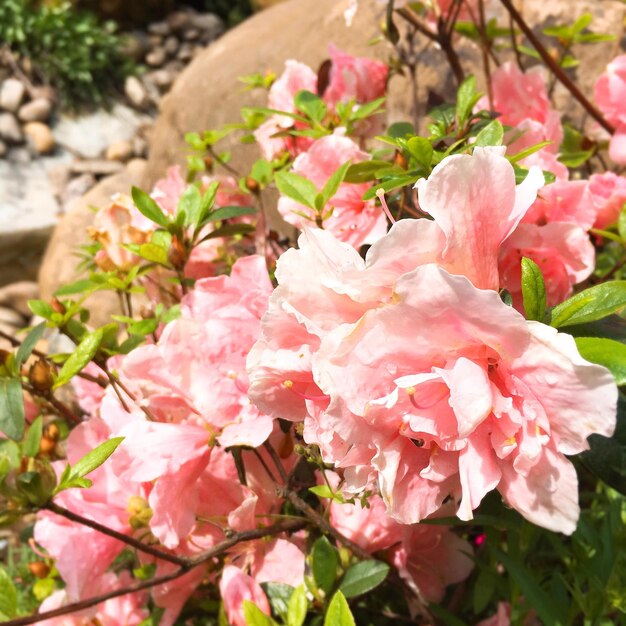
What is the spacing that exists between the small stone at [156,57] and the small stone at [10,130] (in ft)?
5.00

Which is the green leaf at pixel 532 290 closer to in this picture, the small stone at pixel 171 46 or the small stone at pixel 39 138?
the small stone at pixel 39 138

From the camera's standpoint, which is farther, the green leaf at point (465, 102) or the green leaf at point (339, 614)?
the green leaf at point (465, 102)

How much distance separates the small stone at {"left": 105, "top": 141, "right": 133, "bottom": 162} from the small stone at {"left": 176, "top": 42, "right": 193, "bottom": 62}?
4.56 feet

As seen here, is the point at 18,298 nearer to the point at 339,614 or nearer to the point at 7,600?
Result: the point at 7,600

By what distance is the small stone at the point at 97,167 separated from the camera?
201 inches

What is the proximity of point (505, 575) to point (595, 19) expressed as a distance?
1323mm

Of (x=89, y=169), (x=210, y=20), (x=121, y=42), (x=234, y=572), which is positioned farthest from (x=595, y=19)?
(x=210, y=20)

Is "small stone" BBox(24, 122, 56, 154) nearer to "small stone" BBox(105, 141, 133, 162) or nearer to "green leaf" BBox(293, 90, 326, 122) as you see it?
"small stone" BBox(105, 141, 133, 162)

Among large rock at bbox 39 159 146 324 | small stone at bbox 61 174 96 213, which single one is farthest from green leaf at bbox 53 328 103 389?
small stone at bbox 61 174 96 213

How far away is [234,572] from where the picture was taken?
2.45ft

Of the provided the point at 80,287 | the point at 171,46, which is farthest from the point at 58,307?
the point at 171,46

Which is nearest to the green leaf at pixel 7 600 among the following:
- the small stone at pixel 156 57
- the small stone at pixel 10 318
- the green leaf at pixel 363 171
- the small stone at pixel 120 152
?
the green leaf at pixel 363 171

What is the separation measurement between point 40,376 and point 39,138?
498cm

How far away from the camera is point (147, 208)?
0.87 meters
